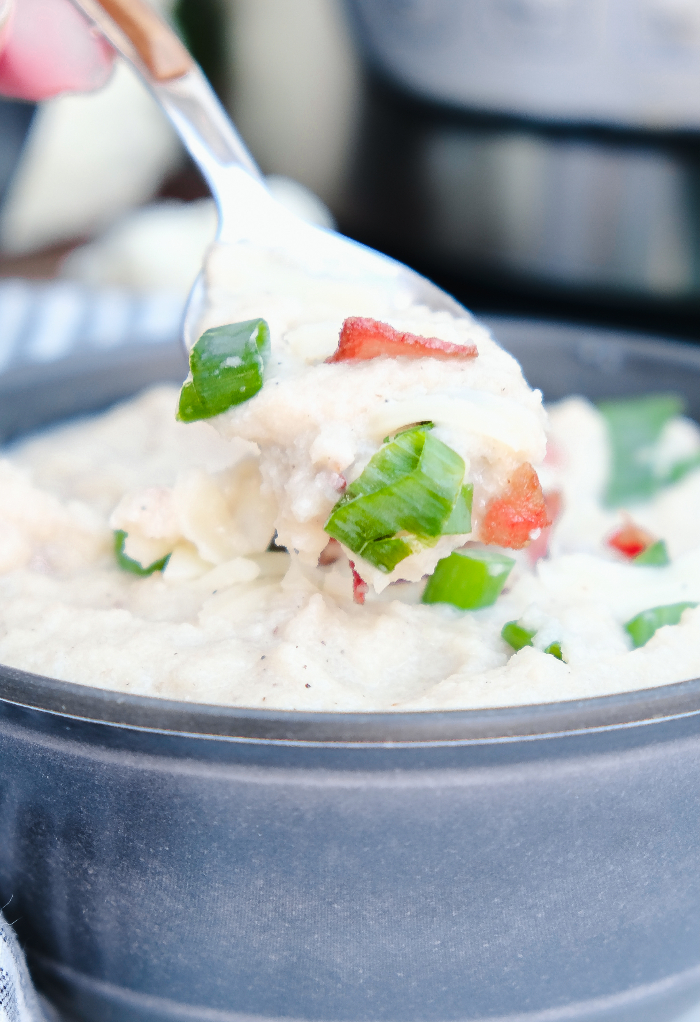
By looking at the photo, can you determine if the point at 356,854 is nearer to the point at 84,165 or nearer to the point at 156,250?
the point at 156,250

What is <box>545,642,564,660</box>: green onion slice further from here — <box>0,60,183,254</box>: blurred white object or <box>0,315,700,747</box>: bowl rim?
<box>0,60,183,254</box>: blurred white object

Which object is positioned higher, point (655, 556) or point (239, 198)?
point (239, 198)

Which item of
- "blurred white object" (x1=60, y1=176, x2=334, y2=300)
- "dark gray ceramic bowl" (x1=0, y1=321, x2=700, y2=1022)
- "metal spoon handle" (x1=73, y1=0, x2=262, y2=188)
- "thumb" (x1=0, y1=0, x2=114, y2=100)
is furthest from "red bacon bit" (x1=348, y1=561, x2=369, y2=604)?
"blurred white object" (x1=60, y1=176, x2=334, y2=300)

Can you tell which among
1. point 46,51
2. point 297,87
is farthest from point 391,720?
point 297,87

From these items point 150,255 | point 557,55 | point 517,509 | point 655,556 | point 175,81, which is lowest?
point 150,255

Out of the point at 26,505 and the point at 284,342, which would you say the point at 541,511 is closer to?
the point at 284,342

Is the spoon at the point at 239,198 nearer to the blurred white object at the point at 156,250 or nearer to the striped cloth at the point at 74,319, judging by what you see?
the striped cloth at the point at 74,319
